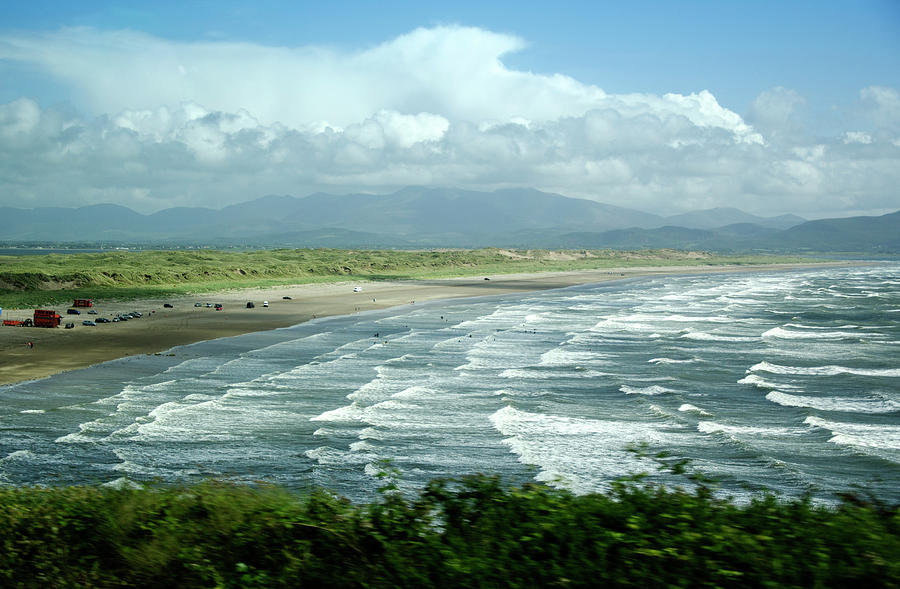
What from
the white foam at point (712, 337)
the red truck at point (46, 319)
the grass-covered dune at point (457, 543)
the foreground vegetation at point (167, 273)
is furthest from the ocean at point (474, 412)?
the foreground vegetation at point (167, 273)

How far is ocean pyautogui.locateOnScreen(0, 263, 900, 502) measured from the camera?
18.5m

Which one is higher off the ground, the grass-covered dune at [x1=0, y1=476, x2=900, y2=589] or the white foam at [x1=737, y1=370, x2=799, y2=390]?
the grass-covered dune at [x1=0, y1=476, x2=900, y2=589]

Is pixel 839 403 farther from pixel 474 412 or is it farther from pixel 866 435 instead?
pixel 474 412

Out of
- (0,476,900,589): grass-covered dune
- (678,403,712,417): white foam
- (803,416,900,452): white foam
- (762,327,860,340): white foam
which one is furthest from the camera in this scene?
(762,327,860,340): white foam

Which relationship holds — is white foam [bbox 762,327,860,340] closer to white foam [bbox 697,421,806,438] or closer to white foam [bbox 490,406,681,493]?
white foam [bbox 697,421,806,438]

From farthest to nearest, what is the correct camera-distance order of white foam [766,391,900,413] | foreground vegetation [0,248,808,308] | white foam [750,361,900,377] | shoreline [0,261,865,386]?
foreground vegetation [0,248,808,308] < shoreline [0,261,865,386] < white foam [750,361,900,377] < white foam [766,391,900,413]

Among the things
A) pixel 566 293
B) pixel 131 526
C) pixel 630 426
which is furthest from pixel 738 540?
pixel 566 293

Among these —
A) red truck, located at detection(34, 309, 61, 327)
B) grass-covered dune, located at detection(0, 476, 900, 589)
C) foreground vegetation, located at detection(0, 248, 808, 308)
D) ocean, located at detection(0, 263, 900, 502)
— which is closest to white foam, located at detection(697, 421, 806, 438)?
ocean, located at detection(0, 263, 900, 502)

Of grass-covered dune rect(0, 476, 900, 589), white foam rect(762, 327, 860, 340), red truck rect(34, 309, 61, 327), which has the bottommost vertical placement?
white foam rect(762, 327, 860, 340)

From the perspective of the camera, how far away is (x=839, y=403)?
87.2 feet

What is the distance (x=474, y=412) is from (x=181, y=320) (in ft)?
116

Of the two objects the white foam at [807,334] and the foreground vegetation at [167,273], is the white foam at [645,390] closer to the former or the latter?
the white foam at [807,334]

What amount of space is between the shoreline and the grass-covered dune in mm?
24627

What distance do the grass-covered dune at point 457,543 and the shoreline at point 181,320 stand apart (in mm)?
24627
